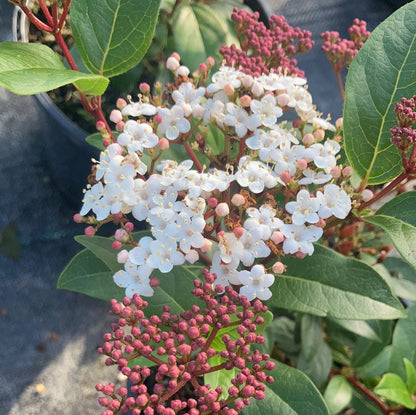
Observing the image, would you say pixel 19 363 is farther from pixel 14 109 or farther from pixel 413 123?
pixel 413 123

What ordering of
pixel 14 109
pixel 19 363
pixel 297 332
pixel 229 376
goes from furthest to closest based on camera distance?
pixel 14 109 < pixel 19 363 < pixel 297 332 < pixel 229 376

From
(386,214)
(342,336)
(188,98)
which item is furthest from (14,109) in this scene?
(386,214)

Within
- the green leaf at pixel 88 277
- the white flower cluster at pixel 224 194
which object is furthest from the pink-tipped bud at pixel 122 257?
the green leaf at pixel 88 277

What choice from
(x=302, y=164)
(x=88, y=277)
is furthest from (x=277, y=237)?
(x=88, y=277)

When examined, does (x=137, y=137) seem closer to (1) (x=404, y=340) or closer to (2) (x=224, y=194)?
(2) (x=224, y=194)

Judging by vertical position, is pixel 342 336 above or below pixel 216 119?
below

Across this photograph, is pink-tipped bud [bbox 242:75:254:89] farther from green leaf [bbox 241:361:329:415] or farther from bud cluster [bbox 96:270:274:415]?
green leaf [bbox 241:361:329:415]

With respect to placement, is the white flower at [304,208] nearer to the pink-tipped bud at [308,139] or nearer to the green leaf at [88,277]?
the pink-tipped bud at [308,139]

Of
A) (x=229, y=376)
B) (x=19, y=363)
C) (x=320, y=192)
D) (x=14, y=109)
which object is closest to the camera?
(x=320, y=192)
